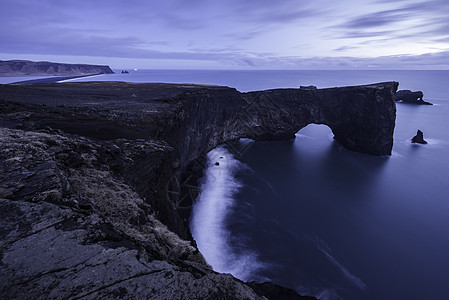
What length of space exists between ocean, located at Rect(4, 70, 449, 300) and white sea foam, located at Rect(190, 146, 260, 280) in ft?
0.30

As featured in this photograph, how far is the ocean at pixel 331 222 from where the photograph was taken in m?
16.2

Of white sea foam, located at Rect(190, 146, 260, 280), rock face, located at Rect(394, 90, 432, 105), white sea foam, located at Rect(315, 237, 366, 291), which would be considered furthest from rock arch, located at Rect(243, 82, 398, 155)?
rock face, located at Rect(394, 90, 432, 105)

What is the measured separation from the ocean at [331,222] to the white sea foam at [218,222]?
0.09 metres

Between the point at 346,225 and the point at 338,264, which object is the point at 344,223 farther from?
the point at 338,264

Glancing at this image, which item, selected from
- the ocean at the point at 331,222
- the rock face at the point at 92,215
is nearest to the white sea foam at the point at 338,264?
the ocean at the point at 331,222

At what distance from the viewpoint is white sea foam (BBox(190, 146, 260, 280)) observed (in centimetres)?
1738

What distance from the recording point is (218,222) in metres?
22.2

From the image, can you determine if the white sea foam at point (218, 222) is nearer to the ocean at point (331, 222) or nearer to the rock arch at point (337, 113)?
the ocean at point (331, 222)

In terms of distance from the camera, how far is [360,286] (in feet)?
51.3

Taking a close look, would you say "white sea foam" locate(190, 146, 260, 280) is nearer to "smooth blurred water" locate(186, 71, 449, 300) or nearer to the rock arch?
"smooth blurred water" locate(186, 71, 449, 300)

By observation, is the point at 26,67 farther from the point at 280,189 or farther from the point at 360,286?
the point at 360,286

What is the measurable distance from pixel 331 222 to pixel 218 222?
35.8 ft

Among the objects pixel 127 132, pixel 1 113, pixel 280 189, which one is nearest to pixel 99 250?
pixel 127 132

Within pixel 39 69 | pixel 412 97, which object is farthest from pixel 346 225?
pixel 39 69
